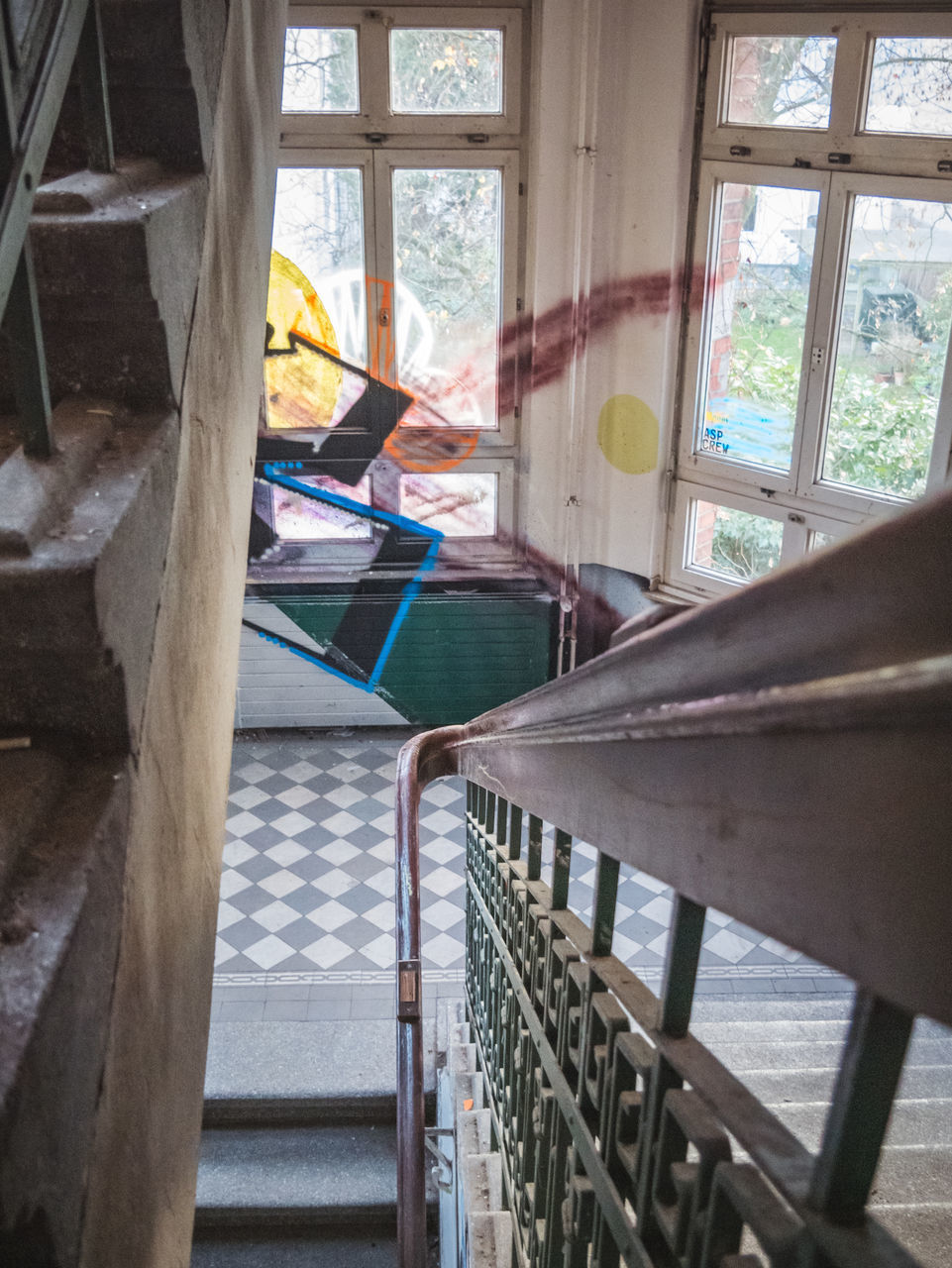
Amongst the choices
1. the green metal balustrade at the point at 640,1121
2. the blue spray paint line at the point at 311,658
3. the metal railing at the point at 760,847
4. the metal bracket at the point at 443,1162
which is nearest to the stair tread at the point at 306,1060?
the metal bracket at the point at 443,1162

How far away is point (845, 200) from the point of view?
184 inches

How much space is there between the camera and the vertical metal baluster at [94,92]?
3.91 feet

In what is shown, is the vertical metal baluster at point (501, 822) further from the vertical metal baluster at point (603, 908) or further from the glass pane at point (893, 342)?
the glass pane at point (893, 342)

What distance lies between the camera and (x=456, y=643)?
6.00m

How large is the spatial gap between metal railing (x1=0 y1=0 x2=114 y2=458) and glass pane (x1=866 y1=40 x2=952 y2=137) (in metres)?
4.17

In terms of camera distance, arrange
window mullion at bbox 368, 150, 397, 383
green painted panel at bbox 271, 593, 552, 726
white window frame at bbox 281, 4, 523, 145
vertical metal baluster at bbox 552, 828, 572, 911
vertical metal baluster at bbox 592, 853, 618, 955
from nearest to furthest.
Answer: vertical metal baluster at bbox 592, 853, 618, 955, vertical metal baluster at bbox 552, 828, 572, 911, white window frame at bbox 281, 4, 523, 145, window mullion at bbox 368, 150, 397, 383, green painted panel at bbox 271, 593, 552, 726

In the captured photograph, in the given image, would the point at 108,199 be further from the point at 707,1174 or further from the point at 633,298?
the point at 633,298

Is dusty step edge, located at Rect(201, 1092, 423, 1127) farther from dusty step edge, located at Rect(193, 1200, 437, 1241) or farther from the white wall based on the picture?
the white wall

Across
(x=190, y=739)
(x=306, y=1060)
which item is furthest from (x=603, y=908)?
(x=306, y=1060)

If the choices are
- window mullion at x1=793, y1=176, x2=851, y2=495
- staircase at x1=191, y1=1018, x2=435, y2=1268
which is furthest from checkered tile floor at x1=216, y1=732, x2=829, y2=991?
window mullion at x1=793, y1=176, x2=851, y2=495

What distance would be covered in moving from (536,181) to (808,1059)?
13.3 feet

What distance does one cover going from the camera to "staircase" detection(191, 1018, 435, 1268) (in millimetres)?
3479

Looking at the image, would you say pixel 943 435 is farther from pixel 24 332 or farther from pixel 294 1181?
pixel 24 332

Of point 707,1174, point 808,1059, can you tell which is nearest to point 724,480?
point 808,1059
